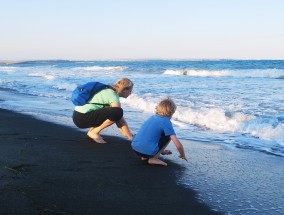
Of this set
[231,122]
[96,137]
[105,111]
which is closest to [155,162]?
[105,111]

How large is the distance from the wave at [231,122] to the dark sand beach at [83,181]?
2626 mm

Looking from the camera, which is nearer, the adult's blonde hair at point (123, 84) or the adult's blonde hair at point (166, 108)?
the adult's blonde hair at point (166, 108)

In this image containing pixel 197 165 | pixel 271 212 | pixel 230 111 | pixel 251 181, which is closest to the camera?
pixel 271 212

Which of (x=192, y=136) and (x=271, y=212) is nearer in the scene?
(x=271, y=212)

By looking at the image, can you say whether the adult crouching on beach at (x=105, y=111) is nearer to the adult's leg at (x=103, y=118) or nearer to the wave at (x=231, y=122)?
the adult's leg at (x=103, y=118)

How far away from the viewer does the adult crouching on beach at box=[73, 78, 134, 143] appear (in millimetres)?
5372

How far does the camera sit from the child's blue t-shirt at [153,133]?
14.4 feet

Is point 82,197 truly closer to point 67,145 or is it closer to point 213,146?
point 67,145

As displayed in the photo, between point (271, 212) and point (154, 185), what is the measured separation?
1.07 m

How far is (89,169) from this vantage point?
4.09 m

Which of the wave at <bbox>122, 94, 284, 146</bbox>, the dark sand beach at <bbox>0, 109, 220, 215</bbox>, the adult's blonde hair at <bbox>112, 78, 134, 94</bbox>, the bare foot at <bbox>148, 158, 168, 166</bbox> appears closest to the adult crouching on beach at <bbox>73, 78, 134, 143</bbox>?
the adult's blonde hair at <bbox>112, 78, 134, 94</bbox>

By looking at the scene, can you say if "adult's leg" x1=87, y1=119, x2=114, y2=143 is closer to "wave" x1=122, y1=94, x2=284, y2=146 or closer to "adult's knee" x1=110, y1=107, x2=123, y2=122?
"adult's knee" x1=110, y1=107, x2=123, y2=122

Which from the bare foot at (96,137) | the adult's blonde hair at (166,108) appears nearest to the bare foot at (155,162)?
the adult's blonde hair at (166,108)

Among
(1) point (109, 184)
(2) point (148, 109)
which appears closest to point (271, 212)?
(1) point (109, 184)
